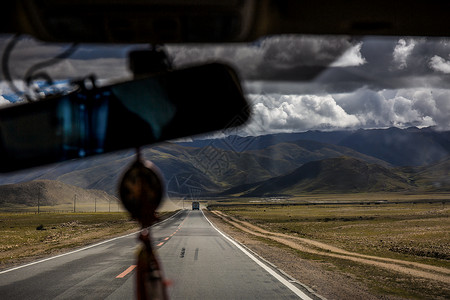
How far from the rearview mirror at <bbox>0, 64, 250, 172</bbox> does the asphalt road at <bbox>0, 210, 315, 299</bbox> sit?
29.3ft

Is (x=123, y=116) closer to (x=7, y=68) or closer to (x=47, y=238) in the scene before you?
(x=7, y=68)

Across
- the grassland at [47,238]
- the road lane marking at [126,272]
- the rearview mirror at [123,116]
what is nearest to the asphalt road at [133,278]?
the road lane marking at [126,272]

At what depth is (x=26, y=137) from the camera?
2045mm

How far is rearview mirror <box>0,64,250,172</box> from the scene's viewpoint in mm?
1913

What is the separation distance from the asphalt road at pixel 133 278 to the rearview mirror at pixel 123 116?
8.92 m

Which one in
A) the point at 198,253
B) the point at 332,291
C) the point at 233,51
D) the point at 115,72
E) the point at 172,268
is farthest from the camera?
the point at 198,253

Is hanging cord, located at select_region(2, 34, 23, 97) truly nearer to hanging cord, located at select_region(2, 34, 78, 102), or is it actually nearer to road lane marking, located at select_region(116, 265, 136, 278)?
hanging cord, located at select_region(2, 34, 78, 102)

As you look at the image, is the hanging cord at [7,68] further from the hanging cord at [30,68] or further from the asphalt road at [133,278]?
the asphalt road at [133,278]

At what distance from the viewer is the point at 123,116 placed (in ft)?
6.26

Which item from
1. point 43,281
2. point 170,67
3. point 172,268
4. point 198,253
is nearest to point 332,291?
point 172,268

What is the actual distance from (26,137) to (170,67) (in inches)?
28.3

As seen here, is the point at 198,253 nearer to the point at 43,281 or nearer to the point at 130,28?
the point at 43,281

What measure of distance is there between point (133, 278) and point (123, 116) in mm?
12080

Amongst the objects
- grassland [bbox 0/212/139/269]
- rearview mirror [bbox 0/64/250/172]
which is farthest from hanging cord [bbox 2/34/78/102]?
grassland [bbox 0/212/139/269]
